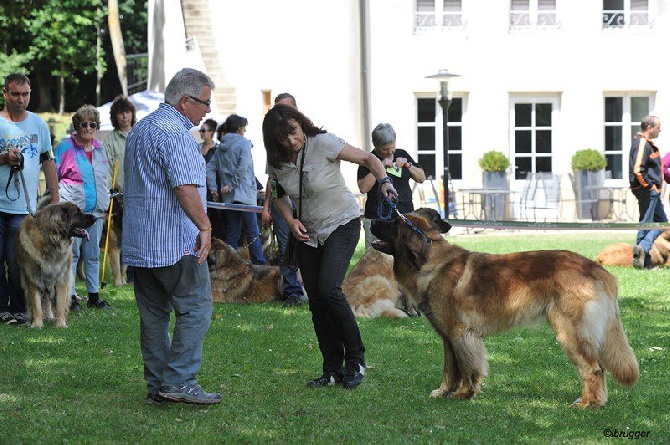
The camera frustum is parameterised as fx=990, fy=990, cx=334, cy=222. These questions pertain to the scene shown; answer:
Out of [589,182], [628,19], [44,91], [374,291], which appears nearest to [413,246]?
[374,291]

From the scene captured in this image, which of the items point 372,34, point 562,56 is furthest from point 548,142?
point 372,34

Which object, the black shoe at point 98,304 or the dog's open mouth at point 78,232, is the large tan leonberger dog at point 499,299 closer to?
the dog's open mouth at point 78,232

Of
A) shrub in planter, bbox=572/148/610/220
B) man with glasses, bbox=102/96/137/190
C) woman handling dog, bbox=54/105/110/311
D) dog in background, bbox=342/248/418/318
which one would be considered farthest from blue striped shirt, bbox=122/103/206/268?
shrub in planter, bbox=572/148/610/220

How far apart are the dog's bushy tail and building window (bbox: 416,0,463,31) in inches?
679

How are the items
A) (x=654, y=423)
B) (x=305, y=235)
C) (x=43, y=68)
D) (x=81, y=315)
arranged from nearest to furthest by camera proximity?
(x=654, y=423), (x=305, y=235), (x=81, y=315), (x=43, y=68)

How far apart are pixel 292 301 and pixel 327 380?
12.8 ft

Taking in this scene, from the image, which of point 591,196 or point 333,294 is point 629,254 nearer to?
point 591,196

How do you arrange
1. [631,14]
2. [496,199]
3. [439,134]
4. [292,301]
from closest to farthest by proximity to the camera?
[292,301] → [496,199] → [439,134] → [631,14]

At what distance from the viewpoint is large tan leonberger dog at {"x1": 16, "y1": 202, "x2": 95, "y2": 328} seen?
8.68m

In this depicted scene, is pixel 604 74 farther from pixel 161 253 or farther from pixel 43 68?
pixel 43 68

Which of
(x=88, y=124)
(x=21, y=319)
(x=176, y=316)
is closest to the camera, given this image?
(x=176, y=316)

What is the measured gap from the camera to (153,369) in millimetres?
5969

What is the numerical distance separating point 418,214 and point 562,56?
16994 millimetres

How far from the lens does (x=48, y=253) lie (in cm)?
871
